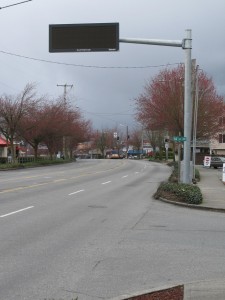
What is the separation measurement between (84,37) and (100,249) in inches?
448

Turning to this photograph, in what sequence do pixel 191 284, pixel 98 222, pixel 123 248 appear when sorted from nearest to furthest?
pixel 191 284
pixel 123 248
pixel 98 222

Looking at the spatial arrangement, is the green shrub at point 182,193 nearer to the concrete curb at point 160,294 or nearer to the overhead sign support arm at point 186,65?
the overhead sign support arm at point 186,65

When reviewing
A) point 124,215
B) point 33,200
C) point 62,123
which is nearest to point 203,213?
point 124,215

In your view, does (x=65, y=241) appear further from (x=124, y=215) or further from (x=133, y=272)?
(x=124, y=215)

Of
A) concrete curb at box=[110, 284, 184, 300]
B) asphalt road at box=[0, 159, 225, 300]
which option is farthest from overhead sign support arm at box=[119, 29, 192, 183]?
concrete curb at box=[110, 284, 184, 300]

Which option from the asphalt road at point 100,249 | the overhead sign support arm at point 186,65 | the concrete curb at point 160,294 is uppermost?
the overhead sign support arm at point 186,65

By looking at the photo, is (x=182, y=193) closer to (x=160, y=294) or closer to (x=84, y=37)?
(x=84, y=37)

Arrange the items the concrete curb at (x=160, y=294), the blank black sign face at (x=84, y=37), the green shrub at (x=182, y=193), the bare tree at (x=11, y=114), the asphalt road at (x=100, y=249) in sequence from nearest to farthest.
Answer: the concrete curb at (x=160, y=294) → the asphalt road at (x=100, y=249) → the green shrub at (x=182, y=193) → the blank black sign face at (x=84, y=37) → the bare tree at (x=11, y=114)

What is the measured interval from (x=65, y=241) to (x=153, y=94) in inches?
1699

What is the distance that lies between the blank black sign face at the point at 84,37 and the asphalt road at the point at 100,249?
608 centimetres

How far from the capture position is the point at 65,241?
1012 cm

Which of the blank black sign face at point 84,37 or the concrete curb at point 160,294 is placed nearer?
the concrete curb at point 160,294

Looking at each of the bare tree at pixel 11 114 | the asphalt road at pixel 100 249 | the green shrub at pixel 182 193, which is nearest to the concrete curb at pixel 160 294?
the asphalt road at pixel 100 249

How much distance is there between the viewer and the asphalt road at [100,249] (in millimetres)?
6867
